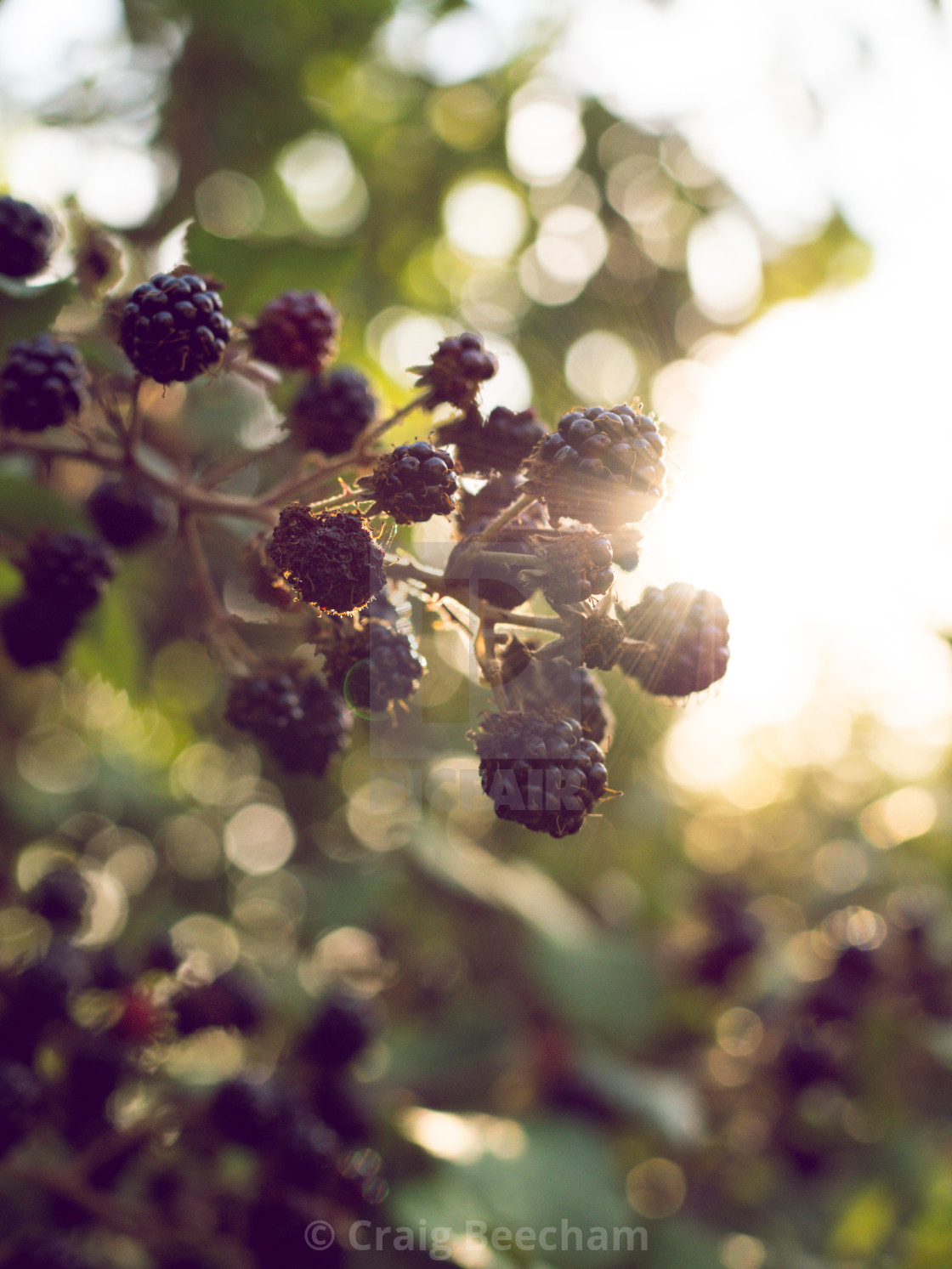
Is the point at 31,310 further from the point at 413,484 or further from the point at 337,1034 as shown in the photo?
the point at 337,1034

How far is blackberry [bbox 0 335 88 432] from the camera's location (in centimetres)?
142

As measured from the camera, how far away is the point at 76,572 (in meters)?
1.55

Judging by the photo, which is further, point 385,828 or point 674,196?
point 674,196

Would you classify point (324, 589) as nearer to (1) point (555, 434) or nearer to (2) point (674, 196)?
(1) point (555, 434)

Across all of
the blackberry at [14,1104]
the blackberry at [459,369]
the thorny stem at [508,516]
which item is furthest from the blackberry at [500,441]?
the blackberry at [14,1104]

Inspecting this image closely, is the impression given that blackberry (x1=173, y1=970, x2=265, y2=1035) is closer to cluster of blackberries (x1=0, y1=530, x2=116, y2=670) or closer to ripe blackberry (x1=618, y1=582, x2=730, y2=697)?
cluster of blackberries (x1=0, y1=530, x2=116, y2=670)

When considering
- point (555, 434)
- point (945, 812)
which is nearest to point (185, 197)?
point (555, 434)

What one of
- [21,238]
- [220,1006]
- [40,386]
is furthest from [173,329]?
[220,1006]

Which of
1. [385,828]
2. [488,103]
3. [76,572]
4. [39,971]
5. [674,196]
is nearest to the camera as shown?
[76,572]

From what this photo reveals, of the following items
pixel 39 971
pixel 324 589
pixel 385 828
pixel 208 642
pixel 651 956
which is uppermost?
pixel 324 589

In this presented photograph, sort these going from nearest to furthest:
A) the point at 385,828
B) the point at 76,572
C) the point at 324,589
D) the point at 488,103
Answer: the point at 324,589
the point at 76,572
the point at 385,828
the point at 488,103

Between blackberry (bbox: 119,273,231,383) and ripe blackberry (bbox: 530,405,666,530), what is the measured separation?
607mm

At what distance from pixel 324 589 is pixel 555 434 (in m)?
0.34

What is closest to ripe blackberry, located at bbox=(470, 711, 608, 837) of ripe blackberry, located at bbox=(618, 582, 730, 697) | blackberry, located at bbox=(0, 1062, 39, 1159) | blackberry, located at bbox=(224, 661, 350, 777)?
ripe blackberry, located at bbox=(618, 582, 730, 697)
